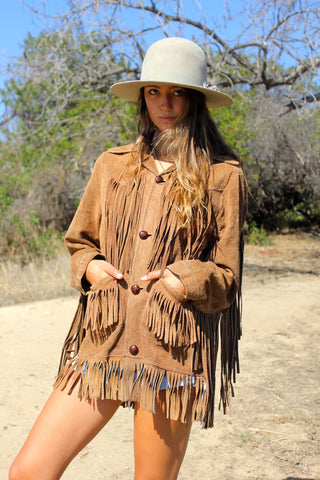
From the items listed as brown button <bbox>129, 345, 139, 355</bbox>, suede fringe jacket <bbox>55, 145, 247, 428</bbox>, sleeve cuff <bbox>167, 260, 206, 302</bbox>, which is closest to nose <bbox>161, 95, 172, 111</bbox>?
suede fringe jacket <bbox>55, 145, 247, 428</bbox>

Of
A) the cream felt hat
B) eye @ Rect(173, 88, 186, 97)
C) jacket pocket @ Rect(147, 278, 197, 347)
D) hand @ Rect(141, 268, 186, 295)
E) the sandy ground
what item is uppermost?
the cream felt hat

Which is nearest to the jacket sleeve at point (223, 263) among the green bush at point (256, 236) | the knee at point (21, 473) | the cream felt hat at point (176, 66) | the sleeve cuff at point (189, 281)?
the sleeve cuff at point (189, 281)

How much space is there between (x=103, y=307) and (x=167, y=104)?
765mm

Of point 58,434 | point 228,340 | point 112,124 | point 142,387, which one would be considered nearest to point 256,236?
point 112,124

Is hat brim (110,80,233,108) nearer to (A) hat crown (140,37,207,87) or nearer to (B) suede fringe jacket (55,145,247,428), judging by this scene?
(A) hat crown (140,37,207,87)

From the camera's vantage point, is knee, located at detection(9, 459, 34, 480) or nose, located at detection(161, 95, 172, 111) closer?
knee, located at detection(9, 459, 34, 480)

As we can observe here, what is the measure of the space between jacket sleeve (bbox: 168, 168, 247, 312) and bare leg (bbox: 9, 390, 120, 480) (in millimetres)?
512

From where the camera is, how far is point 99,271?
202cm

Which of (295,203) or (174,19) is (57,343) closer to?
(174,19)

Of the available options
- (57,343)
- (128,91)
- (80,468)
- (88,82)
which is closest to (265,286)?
(57,343)

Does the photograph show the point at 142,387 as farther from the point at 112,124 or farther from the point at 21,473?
the point at 112,124

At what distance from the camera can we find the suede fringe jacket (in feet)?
6.22

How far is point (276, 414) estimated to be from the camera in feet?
12.8

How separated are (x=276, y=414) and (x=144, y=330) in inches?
91.9
